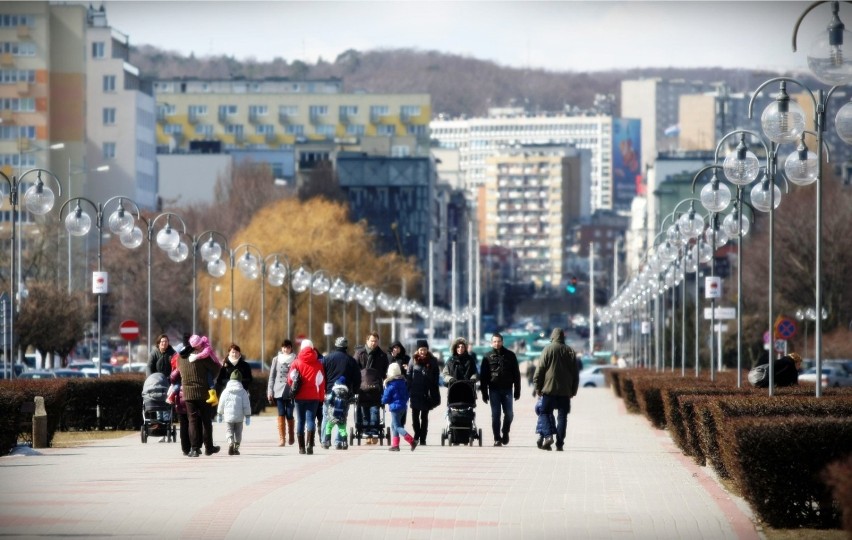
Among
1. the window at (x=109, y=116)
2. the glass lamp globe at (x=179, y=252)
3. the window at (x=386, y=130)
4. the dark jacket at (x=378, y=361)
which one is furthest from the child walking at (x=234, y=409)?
the window at (x=386, y=130)

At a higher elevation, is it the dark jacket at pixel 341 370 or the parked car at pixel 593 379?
the dark jacket at pixel 341 370

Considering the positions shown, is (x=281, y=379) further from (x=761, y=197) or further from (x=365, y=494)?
(x=365, y=494)

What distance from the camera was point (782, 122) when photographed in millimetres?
19000

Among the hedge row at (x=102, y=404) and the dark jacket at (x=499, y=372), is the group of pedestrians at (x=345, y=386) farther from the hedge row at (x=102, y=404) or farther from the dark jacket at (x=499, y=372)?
the hedge row at (x=102, y=404)

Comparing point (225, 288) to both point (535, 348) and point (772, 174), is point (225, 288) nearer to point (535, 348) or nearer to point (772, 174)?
point (772, 174)

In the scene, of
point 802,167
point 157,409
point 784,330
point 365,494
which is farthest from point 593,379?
point 365,494

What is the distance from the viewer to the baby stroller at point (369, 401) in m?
29.5

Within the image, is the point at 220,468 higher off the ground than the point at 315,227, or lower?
lower

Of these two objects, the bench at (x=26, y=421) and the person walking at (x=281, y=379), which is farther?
the person walking at (x=281, y=379)

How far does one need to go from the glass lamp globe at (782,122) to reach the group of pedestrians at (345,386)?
953 centimetres

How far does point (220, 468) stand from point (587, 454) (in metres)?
6.52

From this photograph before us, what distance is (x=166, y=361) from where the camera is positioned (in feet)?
100

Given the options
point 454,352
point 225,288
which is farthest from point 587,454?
point 225,288

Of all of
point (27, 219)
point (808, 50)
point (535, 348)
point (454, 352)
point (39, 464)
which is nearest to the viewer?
point (808, 50)
